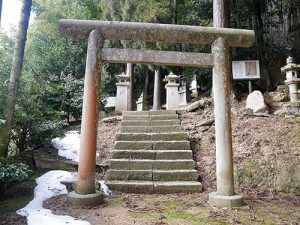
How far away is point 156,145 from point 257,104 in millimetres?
3674

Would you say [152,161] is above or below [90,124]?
below

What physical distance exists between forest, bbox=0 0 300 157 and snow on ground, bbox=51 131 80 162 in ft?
1.14

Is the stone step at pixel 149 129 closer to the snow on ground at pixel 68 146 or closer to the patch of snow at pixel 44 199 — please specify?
the snow on ground at pixel 68 146

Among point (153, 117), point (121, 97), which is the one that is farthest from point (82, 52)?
point (153, 117)

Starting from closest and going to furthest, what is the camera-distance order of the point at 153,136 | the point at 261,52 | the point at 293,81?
the point at 153,136
the point at 293,81
the point at 261,52

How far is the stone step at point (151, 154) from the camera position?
668cm

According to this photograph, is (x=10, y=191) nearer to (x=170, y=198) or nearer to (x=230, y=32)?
(x=170, y=198)

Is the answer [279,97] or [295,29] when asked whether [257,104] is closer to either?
[279,97]

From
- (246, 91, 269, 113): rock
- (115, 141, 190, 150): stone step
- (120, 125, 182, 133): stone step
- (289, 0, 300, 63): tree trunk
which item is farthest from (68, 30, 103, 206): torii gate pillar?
(289, 0, 300, 63): tree trunk

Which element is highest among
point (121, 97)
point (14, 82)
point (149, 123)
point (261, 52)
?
point (261, 52)

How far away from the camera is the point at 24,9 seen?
602 centimetres

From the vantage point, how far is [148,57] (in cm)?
529

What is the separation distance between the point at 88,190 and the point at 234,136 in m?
4.10

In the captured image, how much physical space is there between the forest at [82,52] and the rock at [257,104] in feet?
3.72
